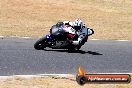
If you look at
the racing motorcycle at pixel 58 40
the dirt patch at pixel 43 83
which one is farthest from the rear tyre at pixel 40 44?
the dirt patch at pixel 43 83

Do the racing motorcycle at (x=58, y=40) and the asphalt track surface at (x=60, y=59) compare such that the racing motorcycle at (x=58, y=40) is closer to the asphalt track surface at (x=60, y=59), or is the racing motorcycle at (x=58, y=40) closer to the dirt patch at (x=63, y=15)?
the asphalt track surface at (x=60, y=59)

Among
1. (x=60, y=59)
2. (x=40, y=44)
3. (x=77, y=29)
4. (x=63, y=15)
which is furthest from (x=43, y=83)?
(x=63, y=15)

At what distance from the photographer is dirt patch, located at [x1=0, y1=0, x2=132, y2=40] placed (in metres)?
24.7

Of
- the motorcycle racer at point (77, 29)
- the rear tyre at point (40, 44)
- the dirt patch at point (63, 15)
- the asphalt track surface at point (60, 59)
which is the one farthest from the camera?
the dirt patch at point (63, 15)

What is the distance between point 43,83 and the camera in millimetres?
13508

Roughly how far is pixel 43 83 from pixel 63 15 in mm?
17831

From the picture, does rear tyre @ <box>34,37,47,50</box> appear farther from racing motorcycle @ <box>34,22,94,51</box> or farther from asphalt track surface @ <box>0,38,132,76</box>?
asphalt track surface @ <box>0,38,132,76</box>

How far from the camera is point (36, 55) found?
715 inches

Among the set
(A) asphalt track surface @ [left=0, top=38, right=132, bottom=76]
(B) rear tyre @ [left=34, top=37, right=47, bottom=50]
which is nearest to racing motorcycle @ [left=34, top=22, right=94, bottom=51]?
(B) rear tyre @ [left=34, top=37, right=47, bottom=50]

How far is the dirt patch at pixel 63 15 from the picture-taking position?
2472cm

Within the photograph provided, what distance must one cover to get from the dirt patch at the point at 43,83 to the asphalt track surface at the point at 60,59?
1.22 meters

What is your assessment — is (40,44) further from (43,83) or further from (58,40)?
(43,83)

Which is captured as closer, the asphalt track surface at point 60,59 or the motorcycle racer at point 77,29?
the asphalt track surface at point 60,59

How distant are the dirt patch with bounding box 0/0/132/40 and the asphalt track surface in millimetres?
2657
